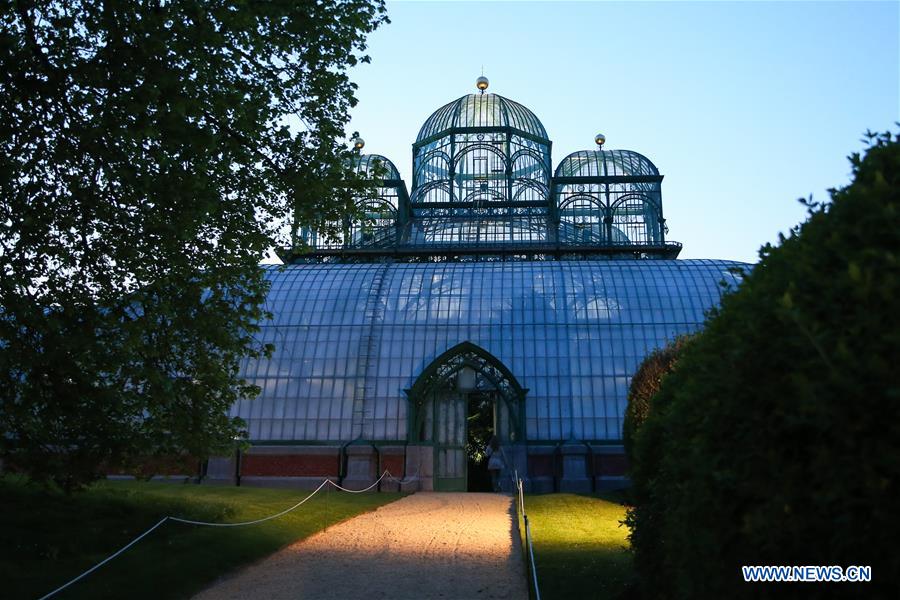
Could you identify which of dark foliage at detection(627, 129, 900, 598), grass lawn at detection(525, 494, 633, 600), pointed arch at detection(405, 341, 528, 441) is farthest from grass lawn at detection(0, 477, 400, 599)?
pointed arch at detection(405, 341, 528, 441)

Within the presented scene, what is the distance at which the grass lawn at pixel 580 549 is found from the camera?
10.5 m

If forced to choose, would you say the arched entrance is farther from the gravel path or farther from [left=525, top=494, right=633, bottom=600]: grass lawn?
the gravel path

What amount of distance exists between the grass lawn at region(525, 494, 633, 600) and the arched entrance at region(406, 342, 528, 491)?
7352 millimetres

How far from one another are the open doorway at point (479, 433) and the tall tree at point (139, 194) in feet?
86.4

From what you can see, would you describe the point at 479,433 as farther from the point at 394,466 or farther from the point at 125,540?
the point at 125,540

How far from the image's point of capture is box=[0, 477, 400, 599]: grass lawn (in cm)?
1038

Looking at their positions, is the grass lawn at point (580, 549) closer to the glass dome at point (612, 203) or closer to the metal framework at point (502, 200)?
the metal framework at point (502, 200)

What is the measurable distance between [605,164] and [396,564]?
34.7 metres

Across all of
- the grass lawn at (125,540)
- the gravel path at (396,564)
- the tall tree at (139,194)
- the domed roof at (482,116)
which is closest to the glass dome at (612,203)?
the domed roof at (482,116)

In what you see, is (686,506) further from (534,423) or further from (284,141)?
(534,423)

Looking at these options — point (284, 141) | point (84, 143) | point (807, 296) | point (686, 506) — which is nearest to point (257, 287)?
point (284, 141)

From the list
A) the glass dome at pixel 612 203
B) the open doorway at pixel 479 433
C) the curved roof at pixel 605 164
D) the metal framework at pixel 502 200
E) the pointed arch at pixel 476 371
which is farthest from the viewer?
the curved roof at pixel 605 164

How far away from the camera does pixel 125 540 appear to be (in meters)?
12.8

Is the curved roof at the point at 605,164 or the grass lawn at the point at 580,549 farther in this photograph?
the curved roof at the point at 605,164
